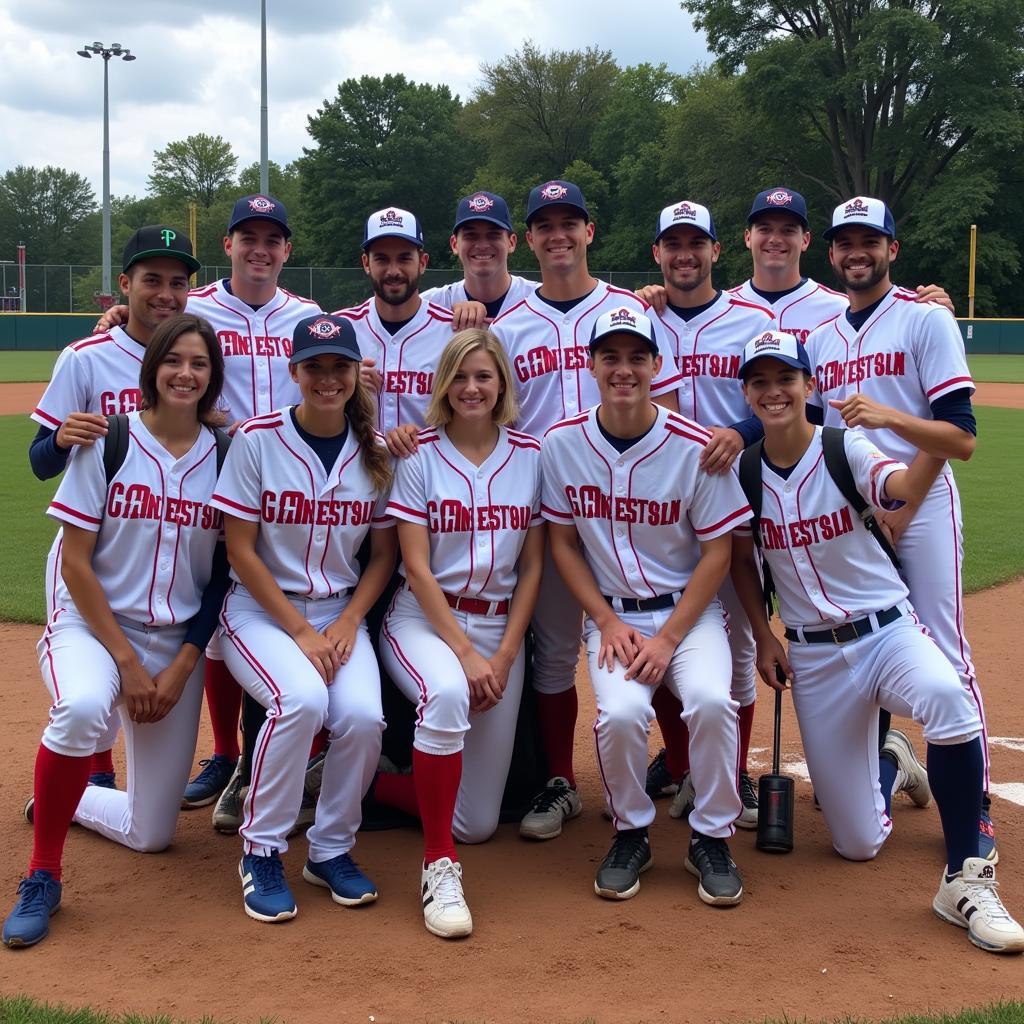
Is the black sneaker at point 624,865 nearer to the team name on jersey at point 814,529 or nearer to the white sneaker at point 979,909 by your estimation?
the white sneaker at point 979,909

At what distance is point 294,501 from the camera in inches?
145

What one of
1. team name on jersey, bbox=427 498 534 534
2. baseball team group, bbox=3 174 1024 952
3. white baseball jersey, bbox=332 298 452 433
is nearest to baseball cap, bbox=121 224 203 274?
baseball team group, bbox=3 174 1024 952

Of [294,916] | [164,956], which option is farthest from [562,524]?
[164,956]

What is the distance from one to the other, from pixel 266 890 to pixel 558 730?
133 centimetres

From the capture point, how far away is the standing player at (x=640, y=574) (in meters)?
3.52

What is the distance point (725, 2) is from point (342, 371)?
4191 cm

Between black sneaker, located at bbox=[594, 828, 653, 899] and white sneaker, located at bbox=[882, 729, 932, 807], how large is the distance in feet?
3.76

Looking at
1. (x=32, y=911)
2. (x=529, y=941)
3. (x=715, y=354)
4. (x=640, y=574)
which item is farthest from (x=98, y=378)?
(x=529, y=941)

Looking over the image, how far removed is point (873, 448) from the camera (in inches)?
146

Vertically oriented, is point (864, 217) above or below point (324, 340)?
above

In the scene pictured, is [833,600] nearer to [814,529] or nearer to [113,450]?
[814,529]

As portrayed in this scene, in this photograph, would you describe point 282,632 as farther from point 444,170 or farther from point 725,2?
point 444,170

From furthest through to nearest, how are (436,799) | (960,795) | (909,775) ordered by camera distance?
(909,775) < (436,799) < (960,795)

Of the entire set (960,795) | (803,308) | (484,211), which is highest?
(484,211)
